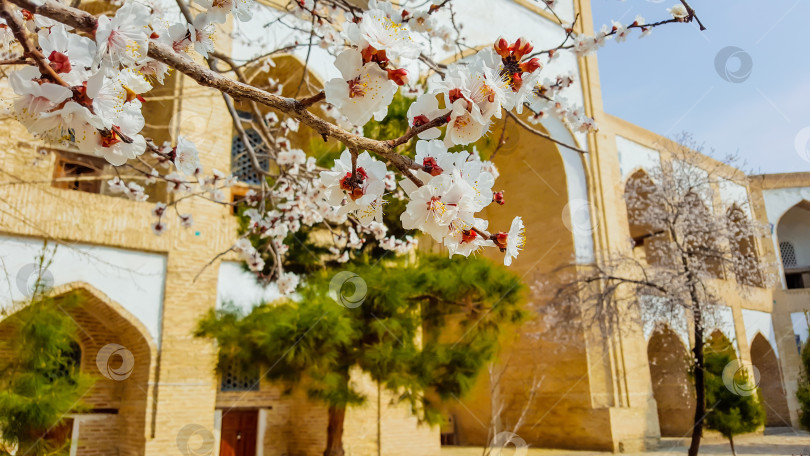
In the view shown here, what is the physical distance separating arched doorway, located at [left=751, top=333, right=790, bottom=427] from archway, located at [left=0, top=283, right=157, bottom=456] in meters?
14.7

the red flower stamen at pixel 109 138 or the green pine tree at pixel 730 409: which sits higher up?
the red flower stamen at pixel 109 138

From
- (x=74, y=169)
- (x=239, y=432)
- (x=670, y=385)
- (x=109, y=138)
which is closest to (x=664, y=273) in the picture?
(x=670, y=385)

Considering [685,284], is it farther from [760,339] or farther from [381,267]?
[760,339]

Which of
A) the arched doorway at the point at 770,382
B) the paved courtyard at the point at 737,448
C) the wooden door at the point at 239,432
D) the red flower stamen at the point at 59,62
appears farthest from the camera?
the arched doorway at the point at 770,382

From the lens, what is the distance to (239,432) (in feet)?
27.8

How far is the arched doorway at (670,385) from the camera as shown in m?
12.9

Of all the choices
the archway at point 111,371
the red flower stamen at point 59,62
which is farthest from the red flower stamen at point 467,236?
the archway at point 111,371

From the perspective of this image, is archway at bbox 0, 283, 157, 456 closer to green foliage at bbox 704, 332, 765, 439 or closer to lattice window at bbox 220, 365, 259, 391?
lattice window at bbox 220, 365, 259, 391

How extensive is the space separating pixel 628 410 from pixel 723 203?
5179 mm

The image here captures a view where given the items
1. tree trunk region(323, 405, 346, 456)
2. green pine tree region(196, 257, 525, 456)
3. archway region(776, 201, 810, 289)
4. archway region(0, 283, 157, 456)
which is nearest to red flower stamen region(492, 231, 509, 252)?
green pine tree region(196, 257, 525, 456)

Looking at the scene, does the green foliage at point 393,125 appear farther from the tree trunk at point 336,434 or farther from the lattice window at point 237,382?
the lattice window at point 237,382

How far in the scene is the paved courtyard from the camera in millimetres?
10039

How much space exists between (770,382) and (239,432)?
45.4 feet

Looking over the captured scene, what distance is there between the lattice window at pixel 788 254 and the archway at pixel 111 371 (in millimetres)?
18154
